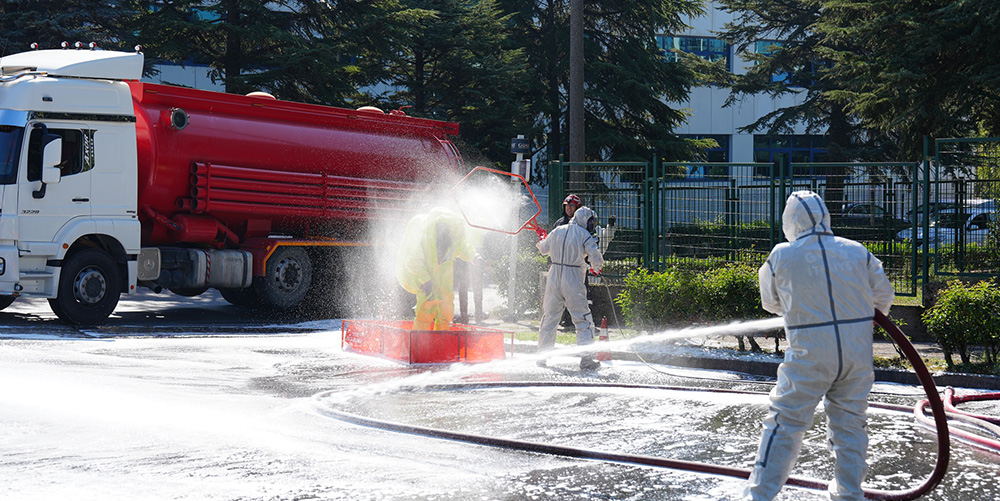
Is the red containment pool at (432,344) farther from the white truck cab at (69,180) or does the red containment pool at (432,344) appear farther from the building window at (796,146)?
the building window at (796,146)

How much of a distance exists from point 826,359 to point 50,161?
11.7 meters

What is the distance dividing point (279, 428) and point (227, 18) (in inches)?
772

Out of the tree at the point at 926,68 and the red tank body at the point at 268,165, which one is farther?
the tree at the point at 926,68

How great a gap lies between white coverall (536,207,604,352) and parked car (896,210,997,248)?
476cm

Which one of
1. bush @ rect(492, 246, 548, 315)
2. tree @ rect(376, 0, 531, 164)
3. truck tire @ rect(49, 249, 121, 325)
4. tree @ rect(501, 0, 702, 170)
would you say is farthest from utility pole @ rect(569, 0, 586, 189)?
tree @ rect(501, 0, 702, 170)

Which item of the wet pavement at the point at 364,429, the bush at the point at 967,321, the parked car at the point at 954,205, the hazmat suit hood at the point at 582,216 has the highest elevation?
the parked car at the point at 954,205

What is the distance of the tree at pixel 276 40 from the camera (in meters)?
24.6

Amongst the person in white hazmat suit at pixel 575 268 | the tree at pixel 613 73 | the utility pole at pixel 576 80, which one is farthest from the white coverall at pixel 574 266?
the tree at pixel 613 73

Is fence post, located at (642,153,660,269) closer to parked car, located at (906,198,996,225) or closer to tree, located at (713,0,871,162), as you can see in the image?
parked car, located at (906,198,996,225)

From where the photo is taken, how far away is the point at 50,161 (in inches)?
565

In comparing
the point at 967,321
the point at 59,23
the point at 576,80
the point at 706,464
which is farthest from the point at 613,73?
the point at 706,464

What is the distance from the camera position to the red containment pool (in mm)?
11281

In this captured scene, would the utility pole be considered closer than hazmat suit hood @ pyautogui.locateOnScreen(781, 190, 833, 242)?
No

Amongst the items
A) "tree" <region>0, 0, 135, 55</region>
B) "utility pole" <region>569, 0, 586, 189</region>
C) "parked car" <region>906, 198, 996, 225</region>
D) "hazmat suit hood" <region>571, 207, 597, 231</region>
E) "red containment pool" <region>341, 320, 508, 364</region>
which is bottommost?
"red containment pool" <region>341, 320, 508, 364</region>
